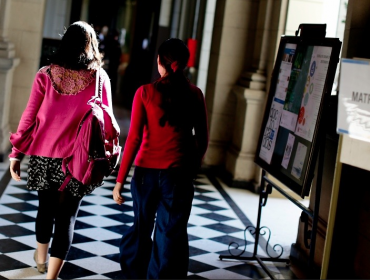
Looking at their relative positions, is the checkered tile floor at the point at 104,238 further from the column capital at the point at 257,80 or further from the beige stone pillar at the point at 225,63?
the beige stone pillar at the point at 225,63

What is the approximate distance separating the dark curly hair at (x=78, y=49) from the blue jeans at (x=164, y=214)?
28.0 inches

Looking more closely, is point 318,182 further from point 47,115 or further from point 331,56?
point 47,115

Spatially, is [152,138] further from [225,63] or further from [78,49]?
[225,63]

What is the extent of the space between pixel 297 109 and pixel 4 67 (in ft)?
14.9

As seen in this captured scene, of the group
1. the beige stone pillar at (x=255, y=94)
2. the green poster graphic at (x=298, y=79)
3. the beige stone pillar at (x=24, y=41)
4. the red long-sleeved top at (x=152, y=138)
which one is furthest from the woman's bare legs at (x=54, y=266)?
the beige stone pillar at (x=24, y=41)

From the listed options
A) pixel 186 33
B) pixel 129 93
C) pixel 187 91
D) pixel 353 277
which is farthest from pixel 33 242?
pixel 129 93

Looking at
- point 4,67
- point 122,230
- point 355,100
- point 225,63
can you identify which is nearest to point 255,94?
point 225,63

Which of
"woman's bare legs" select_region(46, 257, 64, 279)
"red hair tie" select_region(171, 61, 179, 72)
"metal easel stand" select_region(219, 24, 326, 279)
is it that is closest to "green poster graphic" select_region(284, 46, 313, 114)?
"metal easel stand" select_region(219, 24, 326, 279)

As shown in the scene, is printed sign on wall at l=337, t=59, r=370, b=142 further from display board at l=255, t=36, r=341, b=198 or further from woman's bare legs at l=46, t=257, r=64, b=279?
woman's bare legs at l=46, t=257, r=64, b=279

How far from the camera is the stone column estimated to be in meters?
8.44

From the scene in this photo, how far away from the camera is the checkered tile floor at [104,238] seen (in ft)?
16.6

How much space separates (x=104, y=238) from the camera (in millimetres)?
5906

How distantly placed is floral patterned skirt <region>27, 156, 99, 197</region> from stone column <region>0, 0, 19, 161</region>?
14.4 feet

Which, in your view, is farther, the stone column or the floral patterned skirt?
the stone column
